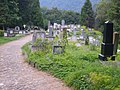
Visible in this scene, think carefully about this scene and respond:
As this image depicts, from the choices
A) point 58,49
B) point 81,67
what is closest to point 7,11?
point 58,49

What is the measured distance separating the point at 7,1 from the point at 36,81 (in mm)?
29744

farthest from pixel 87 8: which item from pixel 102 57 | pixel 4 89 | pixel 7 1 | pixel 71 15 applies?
pixel 4 89

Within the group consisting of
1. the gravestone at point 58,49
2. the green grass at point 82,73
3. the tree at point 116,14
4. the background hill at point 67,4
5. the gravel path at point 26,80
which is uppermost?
the background hill at point 67,4

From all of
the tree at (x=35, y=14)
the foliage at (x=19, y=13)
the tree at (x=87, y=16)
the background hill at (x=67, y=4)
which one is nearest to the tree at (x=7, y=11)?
the foliage at (x=19, y=13)

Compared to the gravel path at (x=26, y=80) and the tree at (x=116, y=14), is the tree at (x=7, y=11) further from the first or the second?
the gravel path at (x=26, y=80)

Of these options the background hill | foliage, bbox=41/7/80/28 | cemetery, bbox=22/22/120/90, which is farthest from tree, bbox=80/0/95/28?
cemetery, bbox=22/22/120/90

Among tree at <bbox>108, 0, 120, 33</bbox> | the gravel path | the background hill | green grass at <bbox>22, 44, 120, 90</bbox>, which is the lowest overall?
the gravel path

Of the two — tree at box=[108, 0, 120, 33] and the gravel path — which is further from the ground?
tree at box=[108, 0, 120, 33]

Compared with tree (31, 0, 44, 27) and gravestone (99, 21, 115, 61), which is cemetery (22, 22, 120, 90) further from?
tree (31, 0, 44, 27)

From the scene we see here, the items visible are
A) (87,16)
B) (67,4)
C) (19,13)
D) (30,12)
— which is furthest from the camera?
(67,4)

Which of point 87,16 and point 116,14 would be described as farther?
point 87,16

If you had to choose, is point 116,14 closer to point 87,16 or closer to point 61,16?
point 87,16

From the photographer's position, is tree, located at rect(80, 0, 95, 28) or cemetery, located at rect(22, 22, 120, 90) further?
tree, located at rect(80, 0, 95, 28)

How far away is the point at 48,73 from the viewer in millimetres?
9648
